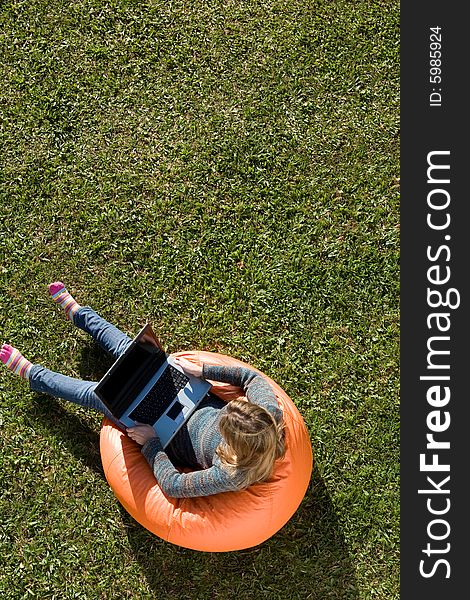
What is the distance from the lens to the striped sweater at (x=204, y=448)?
4176 millimetres

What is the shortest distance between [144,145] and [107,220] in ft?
2.15

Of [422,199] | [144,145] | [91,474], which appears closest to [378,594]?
[91,474]

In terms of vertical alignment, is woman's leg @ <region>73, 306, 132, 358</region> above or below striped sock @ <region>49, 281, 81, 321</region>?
below

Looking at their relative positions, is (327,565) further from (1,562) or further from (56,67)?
(56,67)

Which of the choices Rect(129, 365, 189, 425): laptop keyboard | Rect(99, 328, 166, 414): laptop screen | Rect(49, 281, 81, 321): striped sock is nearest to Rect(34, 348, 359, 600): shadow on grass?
Rect(129, 365, 189, 425): laptop keyboard

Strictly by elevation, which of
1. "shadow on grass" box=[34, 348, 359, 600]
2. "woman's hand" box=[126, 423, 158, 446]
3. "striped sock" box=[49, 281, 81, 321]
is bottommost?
"shadow on grass" box=[34, 348, 359, 600]

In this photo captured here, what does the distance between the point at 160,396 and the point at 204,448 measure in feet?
1.45

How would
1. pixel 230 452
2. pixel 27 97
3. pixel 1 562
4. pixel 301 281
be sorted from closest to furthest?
pixel 230 452 → pixel 1 562 → pixel 301 281 → pixel 27 97

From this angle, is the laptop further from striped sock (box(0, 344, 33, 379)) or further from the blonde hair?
striped sock (box(0, 344, 33, 379))

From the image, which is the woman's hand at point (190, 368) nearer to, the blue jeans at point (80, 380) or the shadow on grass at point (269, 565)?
the blue jeans at point (80, 380)

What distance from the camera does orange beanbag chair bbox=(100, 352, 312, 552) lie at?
435 centimetres

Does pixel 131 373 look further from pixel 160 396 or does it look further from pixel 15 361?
pixel 15 361

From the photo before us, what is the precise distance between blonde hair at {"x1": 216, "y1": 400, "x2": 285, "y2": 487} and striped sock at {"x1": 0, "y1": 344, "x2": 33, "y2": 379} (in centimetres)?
166

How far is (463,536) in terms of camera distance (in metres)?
5.02
